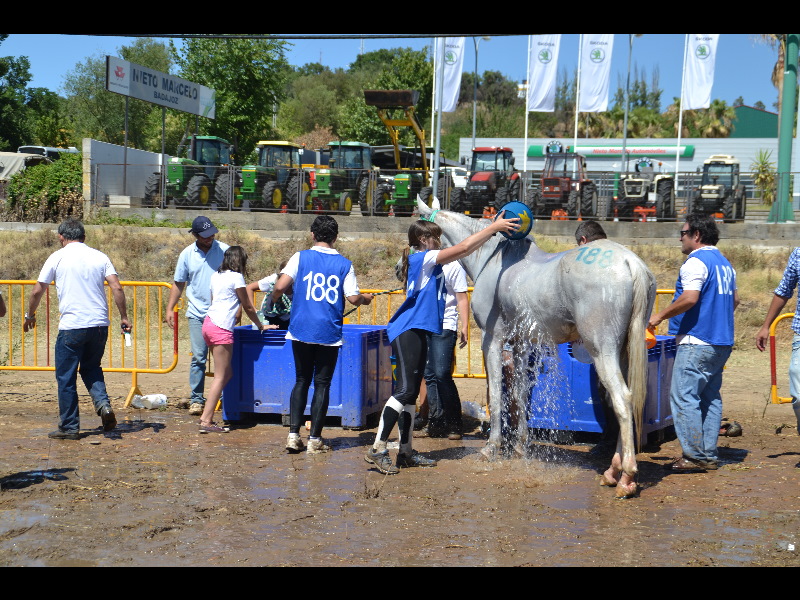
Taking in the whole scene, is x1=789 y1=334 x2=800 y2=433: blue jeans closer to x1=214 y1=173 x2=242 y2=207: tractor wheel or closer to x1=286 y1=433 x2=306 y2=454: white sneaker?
x1=286 y1=433 x2=306 y2=454: white sneaker

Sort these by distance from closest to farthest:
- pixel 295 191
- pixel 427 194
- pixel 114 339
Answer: pixel 114 339, pixel 427 194, pixel 295 191

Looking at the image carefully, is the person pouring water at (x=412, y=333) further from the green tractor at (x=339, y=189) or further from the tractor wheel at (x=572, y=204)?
the green tractor at (x=339, y=189)

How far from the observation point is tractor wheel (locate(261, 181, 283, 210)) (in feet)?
83.9

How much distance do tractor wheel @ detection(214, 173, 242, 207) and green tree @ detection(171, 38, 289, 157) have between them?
522 inches

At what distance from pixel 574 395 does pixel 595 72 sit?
2974 cm

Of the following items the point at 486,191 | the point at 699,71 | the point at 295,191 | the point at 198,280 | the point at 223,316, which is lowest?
the point at 223,316

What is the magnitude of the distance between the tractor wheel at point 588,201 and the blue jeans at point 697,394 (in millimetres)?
17883

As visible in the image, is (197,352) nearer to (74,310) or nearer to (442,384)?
(74,310)

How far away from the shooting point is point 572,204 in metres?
25.0

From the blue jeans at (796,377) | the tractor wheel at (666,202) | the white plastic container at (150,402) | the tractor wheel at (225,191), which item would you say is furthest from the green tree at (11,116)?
the blue jeans at (796,377)

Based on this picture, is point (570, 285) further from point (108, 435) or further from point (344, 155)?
point (344, 155)

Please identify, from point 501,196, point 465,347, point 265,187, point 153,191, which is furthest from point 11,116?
point 465,347

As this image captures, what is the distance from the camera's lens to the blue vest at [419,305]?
6859 mm
